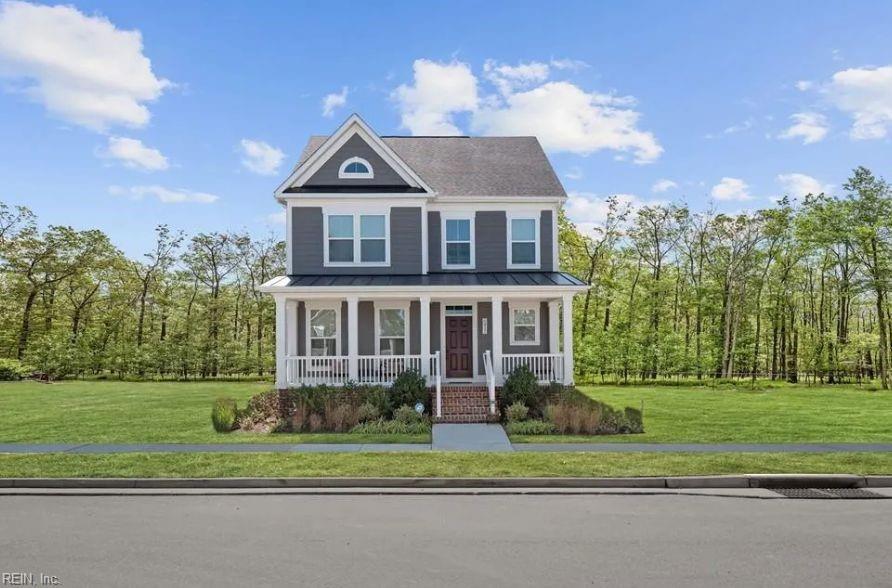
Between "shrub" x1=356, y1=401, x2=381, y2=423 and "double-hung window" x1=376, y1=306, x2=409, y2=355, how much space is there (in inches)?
164

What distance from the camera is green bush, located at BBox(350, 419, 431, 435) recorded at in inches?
580

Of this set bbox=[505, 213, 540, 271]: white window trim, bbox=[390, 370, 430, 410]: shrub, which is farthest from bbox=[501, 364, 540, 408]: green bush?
bbox=[505, 213, 540, 271]: white window trim

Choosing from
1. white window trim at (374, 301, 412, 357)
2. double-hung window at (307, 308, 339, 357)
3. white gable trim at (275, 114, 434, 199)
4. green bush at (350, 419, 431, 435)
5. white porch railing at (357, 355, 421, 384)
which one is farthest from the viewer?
double-hung window at (307, 308, 339, 357)

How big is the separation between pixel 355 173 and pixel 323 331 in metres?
5.60

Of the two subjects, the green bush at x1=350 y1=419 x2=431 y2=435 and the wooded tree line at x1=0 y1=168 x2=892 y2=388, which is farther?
A: the wooded tree line at x1=0 y1=168 x2=892 y2=388

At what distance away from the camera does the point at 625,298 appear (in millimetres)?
35906

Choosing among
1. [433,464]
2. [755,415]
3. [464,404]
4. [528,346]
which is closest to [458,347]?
[528,346]

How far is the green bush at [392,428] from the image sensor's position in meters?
14.7

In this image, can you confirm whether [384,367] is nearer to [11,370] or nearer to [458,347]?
[458,347]

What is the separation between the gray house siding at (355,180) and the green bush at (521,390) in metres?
7.57

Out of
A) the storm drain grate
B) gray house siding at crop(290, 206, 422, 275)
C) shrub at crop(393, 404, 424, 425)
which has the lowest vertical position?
the storm drain grate

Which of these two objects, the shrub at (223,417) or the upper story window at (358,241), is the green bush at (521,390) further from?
the shrub at (223,417)

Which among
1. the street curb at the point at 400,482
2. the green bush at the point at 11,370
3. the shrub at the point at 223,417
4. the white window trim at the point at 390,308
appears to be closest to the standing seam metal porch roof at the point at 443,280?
the white window trim at the point at 390,308

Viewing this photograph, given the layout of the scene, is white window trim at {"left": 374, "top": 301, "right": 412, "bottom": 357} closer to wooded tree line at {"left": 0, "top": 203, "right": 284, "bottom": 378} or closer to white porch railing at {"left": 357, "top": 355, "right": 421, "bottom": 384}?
white porch railing at {"left": 357, "top": 355, "right": 421, "bottom": 384}
